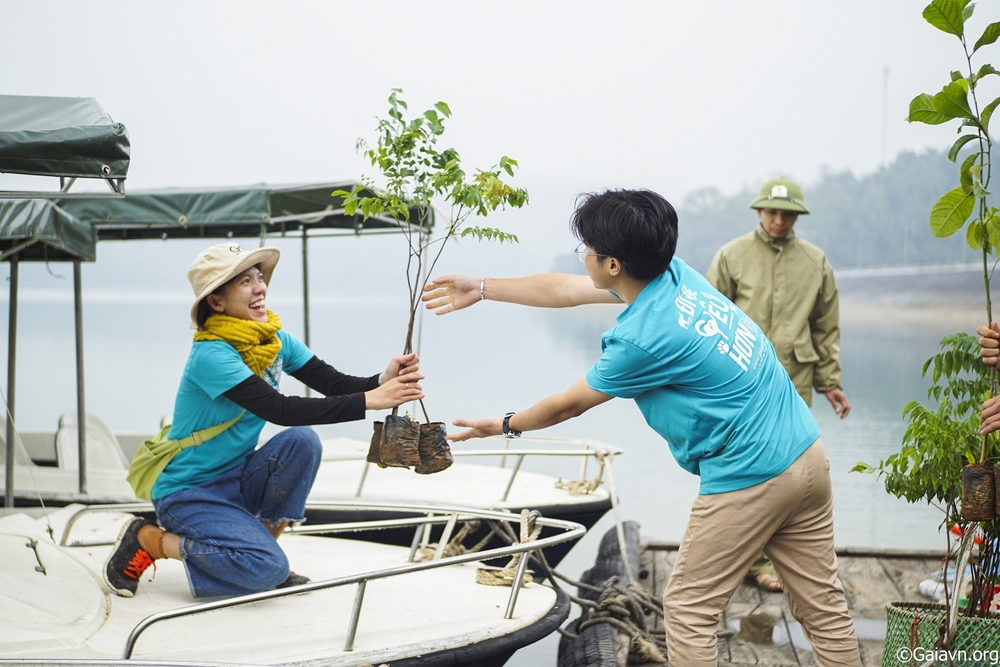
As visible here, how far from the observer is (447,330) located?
6238 centimetres

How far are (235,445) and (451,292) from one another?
117 cm

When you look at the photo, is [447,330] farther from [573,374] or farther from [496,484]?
[496,484]

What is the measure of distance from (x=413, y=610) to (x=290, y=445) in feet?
2.80

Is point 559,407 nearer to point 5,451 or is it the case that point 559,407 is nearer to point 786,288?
point 786,288

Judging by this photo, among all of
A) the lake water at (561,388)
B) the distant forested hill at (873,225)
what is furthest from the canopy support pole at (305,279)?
the distant forested hill at (873,225)

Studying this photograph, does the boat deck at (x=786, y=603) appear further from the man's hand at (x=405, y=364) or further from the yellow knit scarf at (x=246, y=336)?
the yellow knit scarf at (x=246, y=336)

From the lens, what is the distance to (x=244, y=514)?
4113 mm

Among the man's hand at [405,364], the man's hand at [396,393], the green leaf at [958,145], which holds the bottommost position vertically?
the man's hand at [396,393]

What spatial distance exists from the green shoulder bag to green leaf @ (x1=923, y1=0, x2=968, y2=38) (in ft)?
9.76

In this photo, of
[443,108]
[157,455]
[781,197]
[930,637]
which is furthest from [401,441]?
[781,197]

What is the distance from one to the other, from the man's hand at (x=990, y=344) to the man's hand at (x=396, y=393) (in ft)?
6.26

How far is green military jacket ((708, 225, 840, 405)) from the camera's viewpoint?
538 centimetres

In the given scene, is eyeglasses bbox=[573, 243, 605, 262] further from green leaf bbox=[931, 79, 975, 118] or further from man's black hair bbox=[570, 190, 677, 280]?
green leaf bbox=[931, 79, 975, 118]

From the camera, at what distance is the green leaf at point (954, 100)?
336cm
